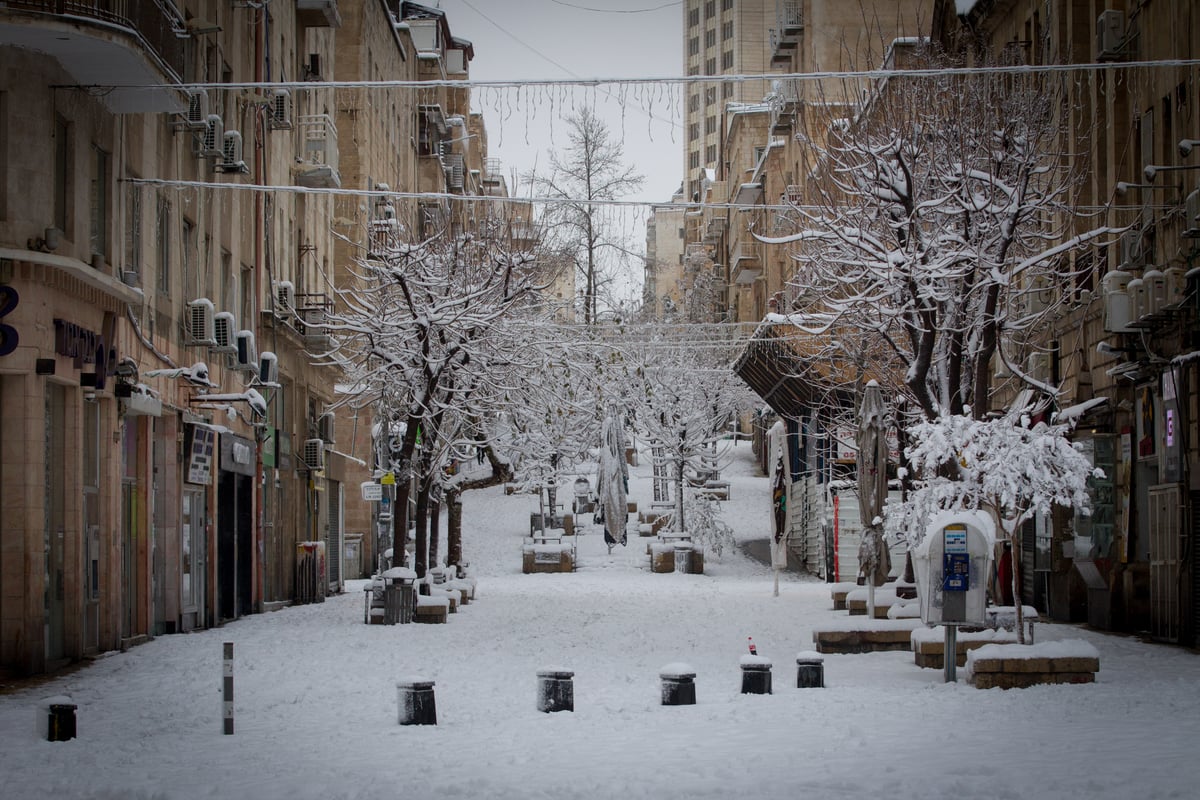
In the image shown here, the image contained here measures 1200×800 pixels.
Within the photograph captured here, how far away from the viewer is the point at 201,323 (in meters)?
24.4

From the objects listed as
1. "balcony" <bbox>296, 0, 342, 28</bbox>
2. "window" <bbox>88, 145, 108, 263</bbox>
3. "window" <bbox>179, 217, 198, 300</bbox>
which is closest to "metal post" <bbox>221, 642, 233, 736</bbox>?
"window" <bbox>88, 145, 108, 263</bbox>

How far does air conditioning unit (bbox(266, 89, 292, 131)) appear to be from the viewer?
30.9m

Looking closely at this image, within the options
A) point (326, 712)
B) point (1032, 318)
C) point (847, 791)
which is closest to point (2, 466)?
point (326, 712)

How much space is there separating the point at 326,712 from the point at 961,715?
18.3 ft

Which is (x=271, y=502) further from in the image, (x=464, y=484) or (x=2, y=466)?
(x=2, y=466)

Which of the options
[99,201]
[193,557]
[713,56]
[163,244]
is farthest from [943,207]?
[713,56]

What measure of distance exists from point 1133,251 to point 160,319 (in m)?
14.7

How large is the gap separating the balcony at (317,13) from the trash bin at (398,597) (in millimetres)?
15850

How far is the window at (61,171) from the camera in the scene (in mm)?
18297

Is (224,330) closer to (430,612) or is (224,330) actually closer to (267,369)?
(267,369)

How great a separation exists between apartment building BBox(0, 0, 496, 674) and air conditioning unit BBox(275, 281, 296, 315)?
5cm

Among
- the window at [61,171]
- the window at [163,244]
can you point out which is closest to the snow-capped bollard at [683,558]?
the window at [163,244]

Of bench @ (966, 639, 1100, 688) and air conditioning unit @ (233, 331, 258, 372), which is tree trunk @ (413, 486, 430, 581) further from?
bench @ (966, 639, 1100, 688)

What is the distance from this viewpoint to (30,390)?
1700cm
